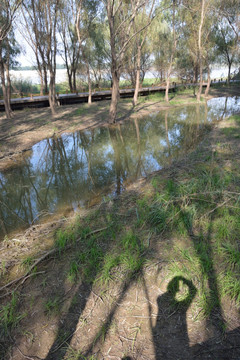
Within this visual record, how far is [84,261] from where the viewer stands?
10.6 feet

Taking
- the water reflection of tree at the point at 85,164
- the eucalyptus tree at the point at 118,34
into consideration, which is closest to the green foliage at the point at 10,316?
the water reflection of tree at the point at 85,164

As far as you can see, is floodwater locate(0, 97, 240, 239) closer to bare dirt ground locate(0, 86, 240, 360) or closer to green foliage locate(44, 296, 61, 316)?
bare dirt ground locate(0, 86, 240, 360)

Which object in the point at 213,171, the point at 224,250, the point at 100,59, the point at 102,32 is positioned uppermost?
the point at 102,32

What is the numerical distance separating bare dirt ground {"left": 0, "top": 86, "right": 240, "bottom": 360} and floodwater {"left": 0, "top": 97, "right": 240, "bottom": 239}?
2.05 metres

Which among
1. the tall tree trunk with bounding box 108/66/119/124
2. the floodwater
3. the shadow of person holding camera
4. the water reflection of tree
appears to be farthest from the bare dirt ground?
the tall tree trunk with bounding box 108/66/119/124

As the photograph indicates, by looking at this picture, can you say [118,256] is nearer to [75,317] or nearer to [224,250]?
[75,317]

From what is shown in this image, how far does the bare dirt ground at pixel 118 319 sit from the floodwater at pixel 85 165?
205cm

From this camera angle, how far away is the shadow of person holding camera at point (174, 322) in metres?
2.10

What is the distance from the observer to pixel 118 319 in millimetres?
2449

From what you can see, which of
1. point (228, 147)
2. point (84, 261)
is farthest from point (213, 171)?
point (84, 261)

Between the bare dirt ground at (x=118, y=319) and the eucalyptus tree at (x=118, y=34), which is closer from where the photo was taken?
the bare dirt ground at (x=118, y=319)

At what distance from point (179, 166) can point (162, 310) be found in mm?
4386

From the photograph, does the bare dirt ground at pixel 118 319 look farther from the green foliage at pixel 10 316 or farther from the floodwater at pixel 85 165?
the floodwater at pixel 85 165

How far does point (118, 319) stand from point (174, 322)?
0.59 m
